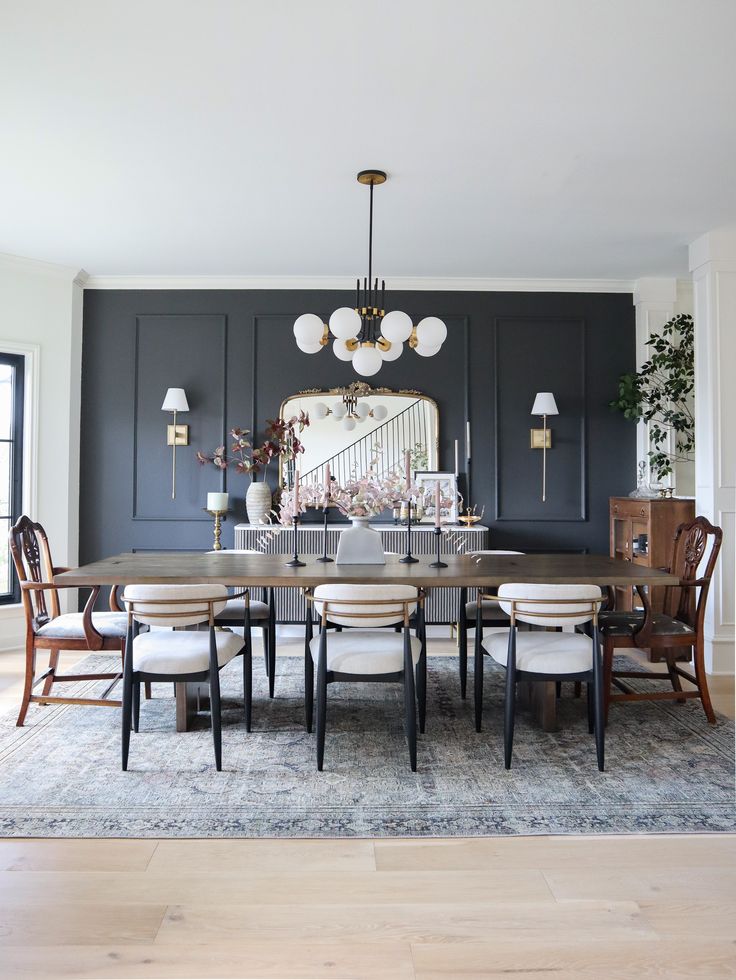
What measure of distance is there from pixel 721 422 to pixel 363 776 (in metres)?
3.40

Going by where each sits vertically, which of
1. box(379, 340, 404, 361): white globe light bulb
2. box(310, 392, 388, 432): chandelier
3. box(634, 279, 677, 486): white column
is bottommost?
box(310, 392, 388, 432): chandelier

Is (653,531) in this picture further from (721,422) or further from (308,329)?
(308,329)

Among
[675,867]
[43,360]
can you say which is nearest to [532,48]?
[675,867]

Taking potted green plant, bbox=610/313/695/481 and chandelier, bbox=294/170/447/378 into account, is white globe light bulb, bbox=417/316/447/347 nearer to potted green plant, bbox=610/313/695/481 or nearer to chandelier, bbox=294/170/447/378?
chandelier, bbox=294/170/447/378

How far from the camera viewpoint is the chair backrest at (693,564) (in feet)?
11.7

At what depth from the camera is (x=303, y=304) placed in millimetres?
5801

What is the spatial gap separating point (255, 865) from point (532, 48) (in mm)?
3046

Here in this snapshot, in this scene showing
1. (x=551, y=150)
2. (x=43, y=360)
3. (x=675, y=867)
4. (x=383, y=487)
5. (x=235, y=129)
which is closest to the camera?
(x=675, y=867)

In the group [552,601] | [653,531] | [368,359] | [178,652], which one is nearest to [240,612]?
[178,652]

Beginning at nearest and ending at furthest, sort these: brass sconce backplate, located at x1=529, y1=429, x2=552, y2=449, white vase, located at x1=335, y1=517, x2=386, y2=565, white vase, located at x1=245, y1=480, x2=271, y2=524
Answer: white vase, located at x1=335, y1=517, x2=386, y2=565, white vase, located at x1=245, y1=480, x2=271, y2=524, brass sconce backplate, located at x1=529, y1=429, x2=552, y2=449

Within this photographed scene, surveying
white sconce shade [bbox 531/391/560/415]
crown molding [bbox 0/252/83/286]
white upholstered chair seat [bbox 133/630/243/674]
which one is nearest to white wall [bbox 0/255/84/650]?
crown molding [bbox 0/252/83/286]

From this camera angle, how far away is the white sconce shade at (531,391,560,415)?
5.57 m

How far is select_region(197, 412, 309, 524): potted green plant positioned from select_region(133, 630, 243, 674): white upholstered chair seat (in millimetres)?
2295

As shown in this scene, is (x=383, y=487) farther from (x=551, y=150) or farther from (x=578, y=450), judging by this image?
(x=578, y=450)
